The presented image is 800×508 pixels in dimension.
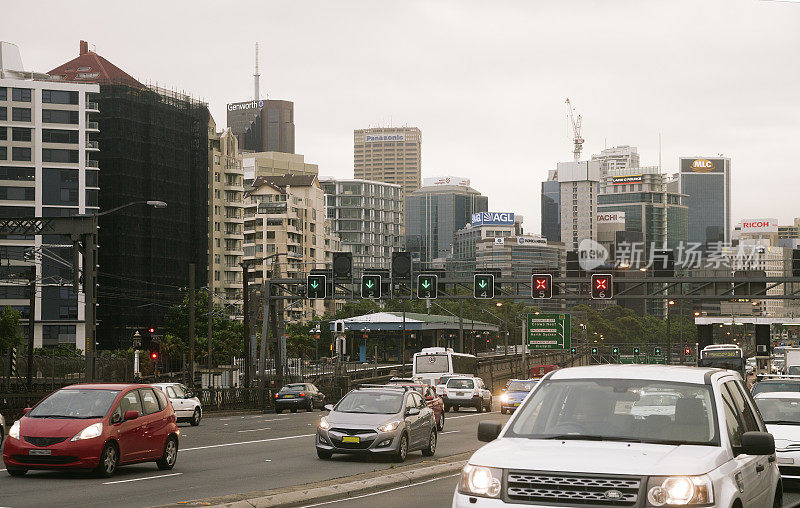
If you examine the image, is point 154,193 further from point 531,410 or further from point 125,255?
point 531,410

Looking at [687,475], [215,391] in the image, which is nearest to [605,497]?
[687,475]

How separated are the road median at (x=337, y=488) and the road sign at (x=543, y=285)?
33.2 meters

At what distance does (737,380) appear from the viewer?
977cm

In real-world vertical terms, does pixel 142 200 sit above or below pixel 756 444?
above

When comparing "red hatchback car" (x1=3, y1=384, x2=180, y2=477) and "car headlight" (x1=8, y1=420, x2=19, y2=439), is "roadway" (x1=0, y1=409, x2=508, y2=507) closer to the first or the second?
"red hatchback car" (x1=3, y1=384, x2=180, y2=477)

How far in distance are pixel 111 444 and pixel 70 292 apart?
9937cm

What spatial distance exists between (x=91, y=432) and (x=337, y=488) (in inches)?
185

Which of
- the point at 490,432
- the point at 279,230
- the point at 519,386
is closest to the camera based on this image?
the point at 490,432

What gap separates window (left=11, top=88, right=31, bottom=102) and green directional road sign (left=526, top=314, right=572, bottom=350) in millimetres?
60428

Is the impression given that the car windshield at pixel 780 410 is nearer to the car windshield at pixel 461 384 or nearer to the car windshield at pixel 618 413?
the car windshield at pixel 618 413

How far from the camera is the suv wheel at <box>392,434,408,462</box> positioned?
2229cm

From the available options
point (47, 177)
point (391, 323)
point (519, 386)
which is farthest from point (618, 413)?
point (47, 177)

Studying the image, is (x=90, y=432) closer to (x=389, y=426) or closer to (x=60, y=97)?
(x=389, y=426)

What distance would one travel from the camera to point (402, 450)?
22.5m
